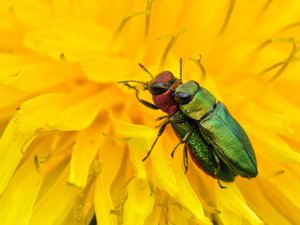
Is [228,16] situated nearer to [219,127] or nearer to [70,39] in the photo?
[219,127]

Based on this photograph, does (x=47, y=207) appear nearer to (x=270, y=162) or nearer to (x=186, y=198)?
(x=186, y=198)

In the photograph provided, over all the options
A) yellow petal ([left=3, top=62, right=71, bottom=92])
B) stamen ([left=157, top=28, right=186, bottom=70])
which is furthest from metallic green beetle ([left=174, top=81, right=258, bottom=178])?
yellow petal ([left=3, top=62, right=71, bottom=92])

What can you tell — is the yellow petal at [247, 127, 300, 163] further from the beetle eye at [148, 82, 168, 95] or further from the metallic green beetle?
the beetle eye at [148, 82, 168, 95]

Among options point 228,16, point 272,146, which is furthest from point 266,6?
point 272,146

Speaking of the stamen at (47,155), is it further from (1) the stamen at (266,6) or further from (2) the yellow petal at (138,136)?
(1) the stamen at (266,6)

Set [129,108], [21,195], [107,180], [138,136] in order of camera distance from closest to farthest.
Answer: [138,136] < [21,195] < [107,180] < [129,108]
